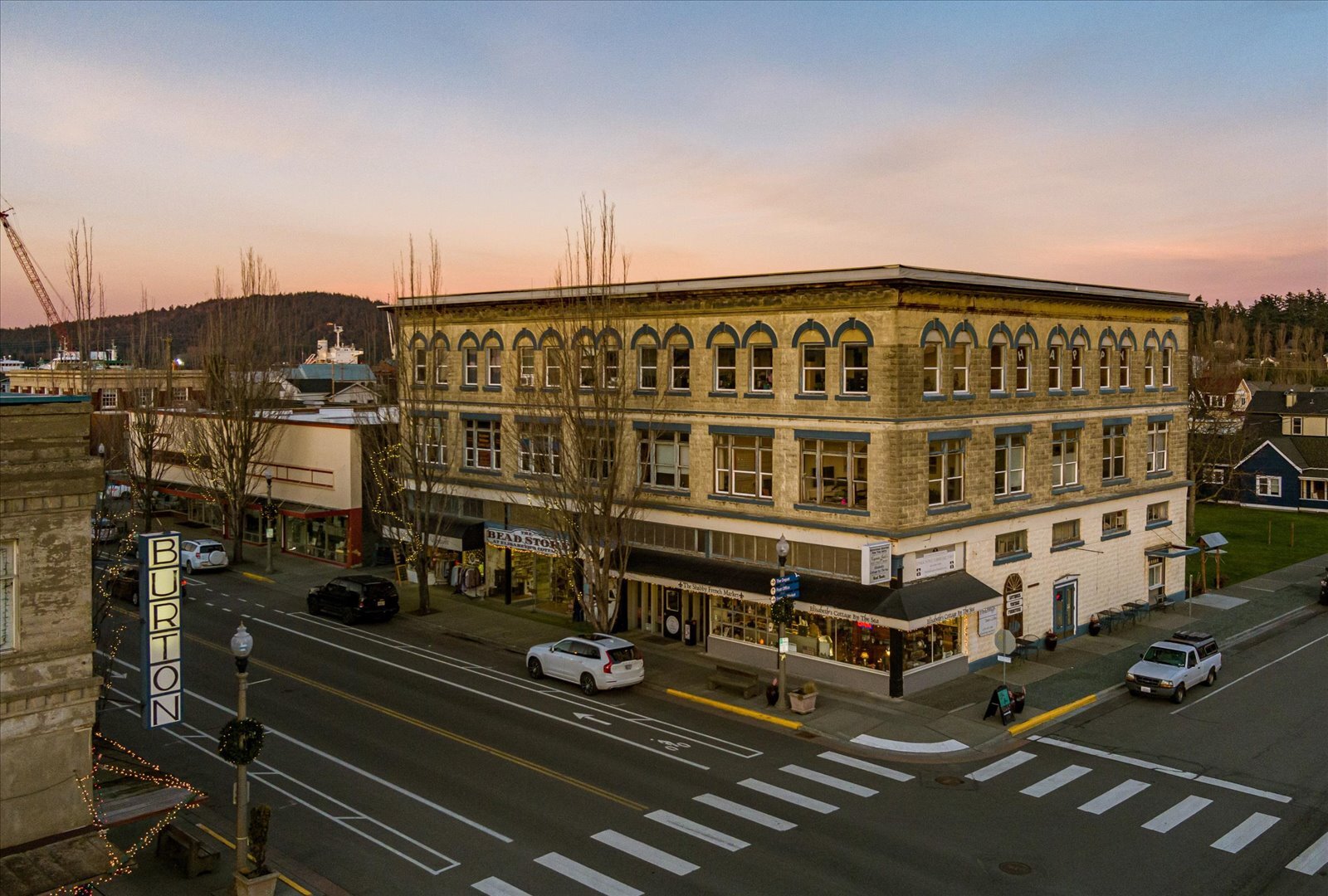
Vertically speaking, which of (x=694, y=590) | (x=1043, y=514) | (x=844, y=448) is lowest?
(x=694, y=590)

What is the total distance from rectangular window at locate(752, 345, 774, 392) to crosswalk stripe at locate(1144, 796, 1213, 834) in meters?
16.8

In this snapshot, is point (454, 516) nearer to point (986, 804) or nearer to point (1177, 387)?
point (986, 804)

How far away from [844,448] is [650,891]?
55.8 feet

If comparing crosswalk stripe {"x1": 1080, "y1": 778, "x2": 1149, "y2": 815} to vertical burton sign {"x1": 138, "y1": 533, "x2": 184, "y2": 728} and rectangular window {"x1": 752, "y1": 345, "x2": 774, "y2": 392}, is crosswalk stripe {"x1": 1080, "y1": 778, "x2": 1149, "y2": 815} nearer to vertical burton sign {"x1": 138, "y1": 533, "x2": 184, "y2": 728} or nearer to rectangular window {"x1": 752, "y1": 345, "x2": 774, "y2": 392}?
rectangular window {"x1": 752, "y1": 345, "x2": 774, "y2": 392}

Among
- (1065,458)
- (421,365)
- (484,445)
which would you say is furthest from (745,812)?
(421,365)

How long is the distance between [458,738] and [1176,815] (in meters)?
17.0

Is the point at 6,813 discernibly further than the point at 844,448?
No

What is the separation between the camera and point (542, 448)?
37.8 m

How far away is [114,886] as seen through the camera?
58.9ft

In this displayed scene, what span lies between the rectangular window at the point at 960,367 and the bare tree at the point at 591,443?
10.4 metres

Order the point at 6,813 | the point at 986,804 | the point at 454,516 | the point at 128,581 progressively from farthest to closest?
the point at 454,516 → the point at 128,581 → the point at 986,804 → the point at 6,813

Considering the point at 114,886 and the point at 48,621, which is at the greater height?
the point at 48,621

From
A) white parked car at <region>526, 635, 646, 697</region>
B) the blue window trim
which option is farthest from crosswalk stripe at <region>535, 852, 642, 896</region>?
the blue window trim

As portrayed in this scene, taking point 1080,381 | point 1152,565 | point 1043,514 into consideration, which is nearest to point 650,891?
point 1043,514
